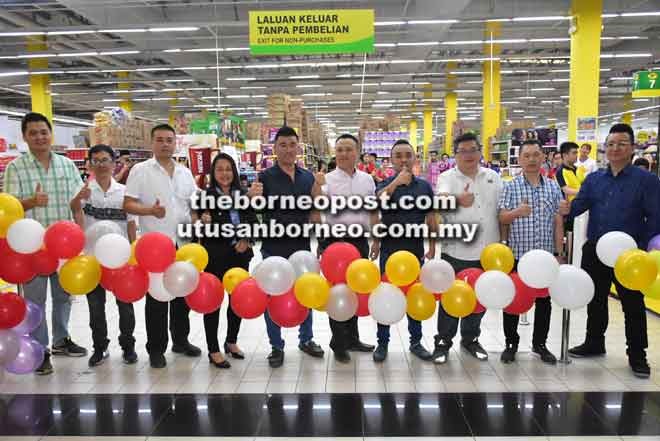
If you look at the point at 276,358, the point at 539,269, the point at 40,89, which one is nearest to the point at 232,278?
the point at 276,358

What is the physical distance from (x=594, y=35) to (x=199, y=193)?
26.8ft

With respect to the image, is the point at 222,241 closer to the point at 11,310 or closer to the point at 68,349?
the point at 11,310

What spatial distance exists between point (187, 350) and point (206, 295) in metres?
0.78

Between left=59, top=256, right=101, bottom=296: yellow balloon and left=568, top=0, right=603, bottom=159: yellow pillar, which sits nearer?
left=59, top=256, right=101, bottom=296: yellow balloon

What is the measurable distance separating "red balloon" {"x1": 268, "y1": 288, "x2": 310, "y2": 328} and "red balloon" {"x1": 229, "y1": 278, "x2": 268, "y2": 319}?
0.23ft

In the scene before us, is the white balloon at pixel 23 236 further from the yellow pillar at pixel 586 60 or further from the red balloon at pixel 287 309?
the yellow pillar at pixel 586 60

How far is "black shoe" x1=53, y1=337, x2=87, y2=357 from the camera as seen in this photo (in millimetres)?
3502

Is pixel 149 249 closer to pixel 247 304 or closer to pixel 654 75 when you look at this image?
pixel 247 304

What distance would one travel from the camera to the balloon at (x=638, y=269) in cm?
275

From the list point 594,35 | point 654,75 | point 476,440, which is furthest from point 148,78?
point 476,440

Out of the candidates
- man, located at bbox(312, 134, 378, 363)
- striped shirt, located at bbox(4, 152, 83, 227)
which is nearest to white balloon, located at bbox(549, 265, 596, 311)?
man, located at bbox(312, 134, 378, 363)

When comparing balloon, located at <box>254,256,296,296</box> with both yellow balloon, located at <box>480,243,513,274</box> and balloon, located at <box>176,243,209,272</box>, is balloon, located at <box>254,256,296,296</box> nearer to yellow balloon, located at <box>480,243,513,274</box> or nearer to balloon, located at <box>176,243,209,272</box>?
balloon, located at <box>176,243,209,272</box>

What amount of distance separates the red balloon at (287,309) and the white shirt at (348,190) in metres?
0.62

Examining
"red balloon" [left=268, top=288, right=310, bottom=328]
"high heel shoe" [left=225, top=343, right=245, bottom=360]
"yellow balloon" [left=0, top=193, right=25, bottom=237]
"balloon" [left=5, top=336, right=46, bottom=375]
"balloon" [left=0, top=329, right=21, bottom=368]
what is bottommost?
"high heel shoe" [left=225, top=343, right=245, bottom=360]
